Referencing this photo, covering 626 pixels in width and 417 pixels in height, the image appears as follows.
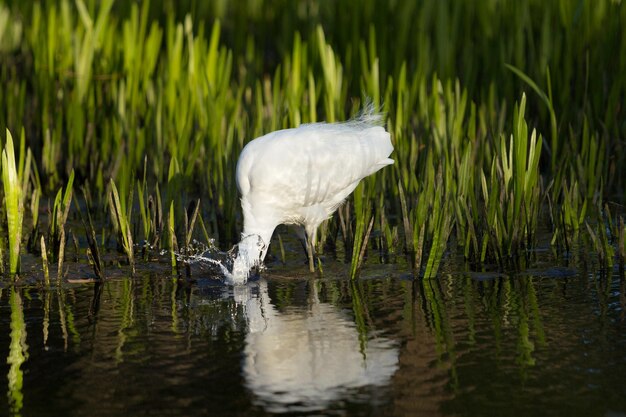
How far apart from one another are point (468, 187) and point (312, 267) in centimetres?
80

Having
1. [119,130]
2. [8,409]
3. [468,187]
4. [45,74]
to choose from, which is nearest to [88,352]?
[8,409]

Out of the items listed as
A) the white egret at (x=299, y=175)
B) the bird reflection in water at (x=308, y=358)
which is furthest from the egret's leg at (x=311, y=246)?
the bird reflection in water at (x=308, y=358)

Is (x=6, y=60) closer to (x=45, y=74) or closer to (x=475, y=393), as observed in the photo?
(x=45, y=74)

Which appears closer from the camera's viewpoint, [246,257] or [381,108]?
[246,257]

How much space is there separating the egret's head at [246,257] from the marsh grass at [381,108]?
27 centimetres

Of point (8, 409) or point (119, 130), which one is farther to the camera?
point (119, 130)

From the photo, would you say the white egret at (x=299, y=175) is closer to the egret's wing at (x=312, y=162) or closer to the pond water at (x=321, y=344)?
the egret's wing at (x=312, y=162)

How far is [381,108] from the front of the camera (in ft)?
20.8

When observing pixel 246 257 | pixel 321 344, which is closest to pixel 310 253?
pixel 246 257

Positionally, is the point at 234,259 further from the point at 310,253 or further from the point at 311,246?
the point at 311,246

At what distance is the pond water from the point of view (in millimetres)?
3100

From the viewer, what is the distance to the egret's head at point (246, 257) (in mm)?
4801

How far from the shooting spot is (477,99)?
24.0 ft

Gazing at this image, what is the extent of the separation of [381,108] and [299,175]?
1290 millimetres
